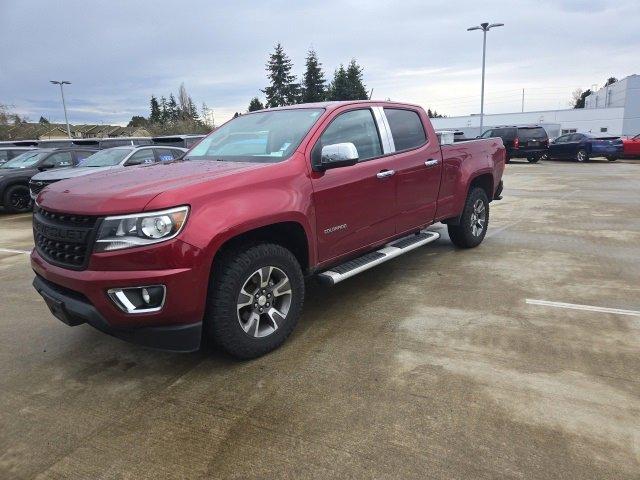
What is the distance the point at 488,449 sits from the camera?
2400mm

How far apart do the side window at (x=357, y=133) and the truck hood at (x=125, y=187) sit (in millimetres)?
794

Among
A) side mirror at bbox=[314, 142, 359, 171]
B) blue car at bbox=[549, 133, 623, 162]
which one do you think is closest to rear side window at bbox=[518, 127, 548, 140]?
blue car at bbox=[549, 133, 623, 162]

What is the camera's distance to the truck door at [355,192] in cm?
378

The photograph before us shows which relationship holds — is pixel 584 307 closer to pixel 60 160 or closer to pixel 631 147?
pixel 60 160

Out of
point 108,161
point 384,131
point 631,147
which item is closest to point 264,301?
point 384,131

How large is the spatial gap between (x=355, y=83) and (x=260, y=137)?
53.8m

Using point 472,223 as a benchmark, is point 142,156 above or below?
above

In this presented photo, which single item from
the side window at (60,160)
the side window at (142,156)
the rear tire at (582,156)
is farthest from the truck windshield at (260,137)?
the rear tire at (582,156)

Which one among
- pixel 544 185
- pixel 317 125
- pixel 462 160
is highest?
pixel 317 125

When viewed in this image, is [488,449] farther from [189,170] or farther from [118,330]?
[189,170]

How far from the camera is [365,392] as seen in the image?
2.95 m

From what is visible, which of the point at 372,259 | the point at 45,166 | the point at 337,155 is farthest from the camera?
the point at 45,166

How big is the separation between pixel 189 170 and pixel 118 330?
126 centimetres

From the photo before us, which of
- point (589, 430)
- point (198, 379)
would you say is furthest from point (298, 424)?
point (589, 430)
